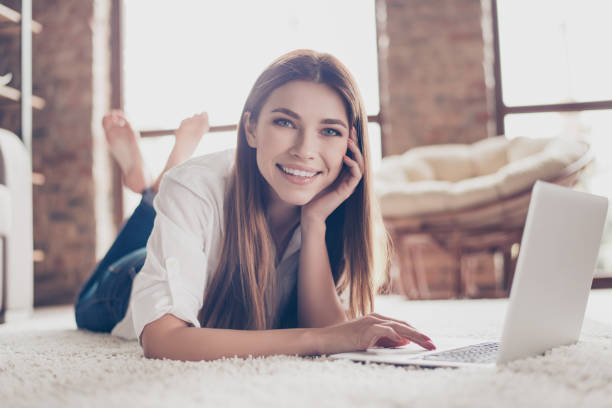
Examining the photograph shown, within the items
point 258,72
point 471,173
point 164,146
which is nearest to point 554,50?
point 471,173

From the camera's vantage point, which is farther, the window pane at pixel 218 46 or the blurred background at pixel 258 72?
the window pane at pixel 218 46

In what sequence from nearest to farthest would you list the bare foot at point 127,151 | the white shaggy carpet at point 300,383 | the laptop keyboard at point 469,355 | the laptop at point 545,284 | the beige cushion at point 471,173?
the white shaggy carpet at point 300,383
the laptop at point 545,284
the laptop keyboard at point 469,355
the bare foot at point 127,151
the beige cushion at point 471,173

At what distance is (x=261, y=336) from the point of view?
3.17ft

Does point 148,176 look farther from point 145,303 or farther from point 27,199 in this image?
point 145,303

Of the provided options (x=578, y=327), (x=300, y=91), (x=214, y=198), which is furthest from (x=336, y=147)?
(x=578, y=327)

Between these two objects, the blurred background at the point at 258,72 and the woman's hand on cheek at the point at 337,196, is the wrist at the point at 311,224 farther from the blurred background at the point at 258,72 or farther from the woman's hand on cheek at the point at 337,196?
the blurred background at the point at 258,72

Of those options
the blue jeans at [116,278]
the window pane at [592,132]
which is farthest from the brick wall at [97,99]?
the blue jeans at [116,278]

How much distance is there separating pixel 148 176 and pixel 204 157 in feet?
2.52

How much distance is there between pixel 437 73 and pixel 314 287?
109 inches

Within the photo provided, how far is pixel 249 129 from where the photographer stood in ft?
3.95

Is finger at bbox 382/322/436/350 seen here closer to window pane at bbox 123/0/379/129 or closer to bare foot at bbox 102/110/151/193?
bare foot at bbox 102/110/151/193

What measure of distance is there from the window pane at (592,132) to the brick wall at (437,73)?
239 mm

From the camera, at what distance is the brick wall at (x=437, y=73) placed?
3.64m

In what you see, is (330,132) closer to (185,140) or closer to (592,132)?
(185,140)
